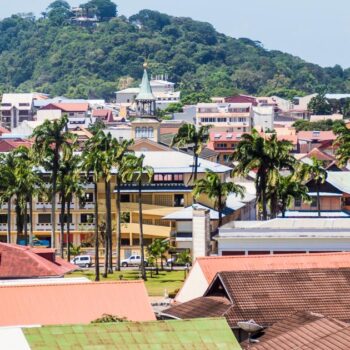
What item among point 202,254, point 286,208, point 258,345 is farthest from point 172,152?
point 258,345

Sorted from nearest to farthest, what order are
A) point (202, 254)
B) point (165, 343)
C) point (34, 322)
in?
1. point (165, 343)
2. point (34, 322)
3. point (202, 254)

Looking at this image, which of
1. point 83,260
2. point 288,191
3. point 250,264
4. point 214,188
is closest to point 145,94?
point 83,260

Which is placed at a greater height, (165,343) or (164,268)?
(165,343)

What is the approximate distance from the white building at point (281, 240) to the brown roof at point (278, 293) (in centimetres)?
2157

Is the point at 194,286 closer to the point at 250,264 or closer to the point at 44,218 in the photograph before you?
the point at 250,264

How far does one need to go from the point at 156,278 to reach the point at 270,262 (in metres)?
28.4

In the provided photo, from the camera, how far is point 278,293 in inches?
2334

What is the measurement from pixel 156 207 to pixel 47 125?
13.2 m

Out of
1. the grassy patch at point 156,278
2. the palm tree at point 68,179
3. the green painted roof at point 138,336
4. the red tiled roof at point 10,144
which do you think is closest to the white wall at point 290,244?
the grassy patch at point 156,278

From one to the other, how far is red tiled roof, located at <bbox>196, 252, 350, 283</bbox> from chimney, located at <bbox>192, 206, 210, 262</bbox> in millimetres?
21050

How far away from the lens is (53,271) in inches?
2921

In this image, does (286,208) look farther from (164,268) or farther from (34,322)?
(34,322)

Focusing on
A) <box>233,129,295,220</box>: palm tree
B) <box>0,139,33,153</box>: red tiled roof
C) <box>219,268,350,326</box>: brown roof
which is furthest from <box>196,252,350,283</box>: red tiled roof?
<box>0,139,33,153</box>: red tiled roof

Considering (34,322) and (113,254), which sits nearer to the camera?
(34,322)
